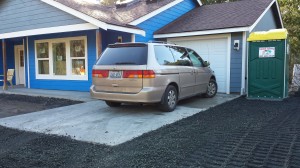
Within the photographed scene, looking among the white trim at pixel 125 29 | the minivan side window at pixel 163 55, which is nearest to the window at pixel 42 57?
the white trim at pixel 125 29

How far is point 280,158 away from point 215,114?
2.92 metres

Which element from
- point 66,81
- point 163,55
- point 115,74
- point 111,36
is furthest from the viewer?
point 66,81

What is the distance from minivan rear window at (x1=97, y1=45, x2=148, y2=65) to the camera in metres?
6.44

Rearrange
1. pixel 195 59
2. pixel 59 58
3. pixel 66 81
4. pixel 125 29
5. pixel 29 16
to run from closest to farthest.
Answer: pixel 195 59 → pixel 125 29 → pixel 29 16 → pixel 66 81 → pixel 59 58

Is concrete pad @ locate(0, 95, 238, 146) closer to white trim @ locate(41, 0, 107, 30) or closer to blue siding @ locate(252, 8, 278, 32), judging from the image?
white trim @ locate(41, 0, 107, 30)

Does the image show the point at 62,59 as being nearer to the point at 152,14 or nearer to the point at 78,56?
the point at 78,56

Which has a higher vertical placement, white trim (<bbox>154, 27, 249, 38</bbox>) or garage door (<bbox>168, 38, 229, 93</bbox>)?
white trim (<bbox>154, 27, 249, 38</bbox>)

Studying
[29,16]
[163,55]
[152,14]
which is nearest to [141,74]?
[163,55]

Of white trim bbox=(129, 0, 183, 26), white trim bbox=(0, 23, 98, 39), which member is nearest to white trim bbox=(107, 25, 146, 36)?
white trim bbox=(129, 0, 183, 26)

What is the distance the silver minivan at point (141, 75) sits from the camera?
20.7ft

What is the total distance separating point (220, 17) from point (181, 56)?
16.0ft

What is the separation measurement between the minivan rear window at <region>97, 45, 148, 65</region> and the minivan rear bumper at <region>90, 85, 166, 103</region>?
0.66 m

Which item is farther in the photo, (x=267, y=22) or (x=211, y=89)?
(x=267, y=22)

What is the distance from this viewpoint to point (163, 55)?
6867 mm
